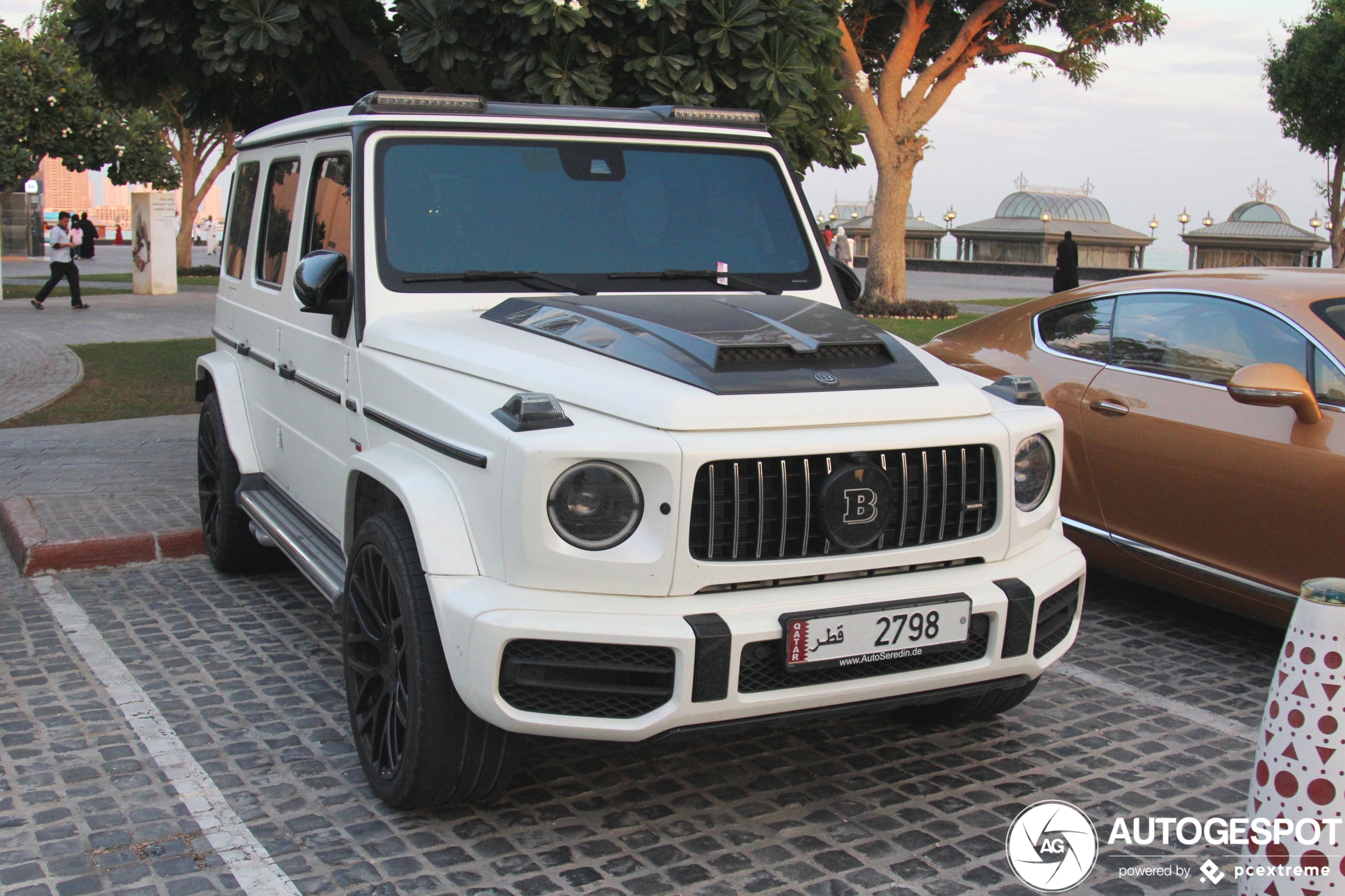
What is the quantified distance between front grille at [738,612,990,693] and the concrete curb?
4287mm

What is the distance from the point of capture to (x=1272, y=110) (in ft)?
95.9

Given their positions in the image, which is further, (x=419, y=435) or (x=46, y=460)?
(x=46, y=460)

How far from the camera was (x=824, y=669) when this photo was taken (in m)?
3.26

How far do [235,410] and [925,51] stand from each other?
2068 cm

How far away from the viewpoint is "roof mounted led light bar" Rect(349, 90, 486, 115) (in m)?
4.41

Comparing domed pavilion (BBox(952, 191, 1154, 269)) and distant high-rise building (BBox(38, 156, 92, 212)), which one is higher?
distant high-rise building (BBox(38, 156, 92, 212))

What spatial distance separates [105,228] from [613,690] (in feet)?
257

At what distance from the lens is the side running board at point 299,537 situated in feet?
14.0

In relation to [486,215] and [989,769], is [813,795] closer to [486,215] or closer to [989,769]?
[989,769]

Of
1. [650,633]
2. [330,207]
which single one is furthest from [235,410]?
[650,633]

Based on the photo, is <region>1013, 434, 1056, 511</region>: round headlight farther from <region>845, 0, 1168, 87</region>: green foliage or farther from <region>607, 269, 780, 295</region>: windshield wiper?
<region>845, 0, 1168, 87</region>: green foliage

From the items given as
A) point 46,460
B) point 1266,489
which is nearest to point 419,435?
point 1266,489

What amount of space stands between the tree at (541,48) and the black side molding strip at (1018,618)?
5358 mm

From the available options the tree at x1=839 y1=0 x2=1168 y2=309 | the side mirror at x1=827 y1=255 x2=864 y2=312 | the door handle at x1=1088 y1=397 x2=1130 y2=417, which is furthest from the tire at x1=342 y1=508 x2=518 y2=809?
the tree at x1=839 y1=0 x2=1168 y2=309
